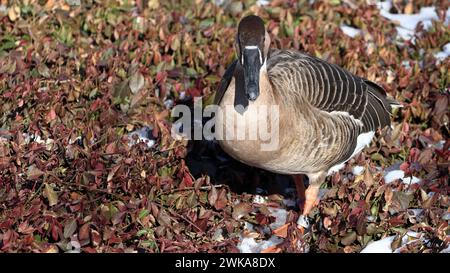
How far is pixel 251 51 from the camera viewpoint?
5371mm

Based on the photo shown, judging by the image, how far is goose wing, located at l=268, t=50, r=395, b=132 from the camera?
20.3 feet

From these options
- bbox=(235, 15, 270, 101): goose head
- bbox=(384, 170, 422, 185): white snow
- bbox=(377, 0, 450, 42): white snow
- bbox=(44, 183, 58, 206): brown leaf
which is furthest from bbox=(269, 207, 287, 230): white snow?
bbox=(377, 0, 450, 42): white snow

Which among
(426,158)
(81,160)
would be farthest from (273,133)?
(426,158)

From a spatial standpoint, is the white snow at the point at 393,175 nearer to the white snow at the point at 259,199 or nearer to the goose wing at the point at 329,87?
the goose wing at the point at 329,87

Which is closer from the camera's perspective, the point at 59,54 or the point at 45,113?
the point at 45,113

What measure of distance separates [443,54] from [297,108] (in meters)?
3.60

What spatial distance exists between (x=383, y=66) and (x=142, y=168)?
3.38m

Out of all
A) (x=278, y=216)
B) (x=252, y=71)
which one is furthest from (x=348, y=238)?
(x=252, y=71)

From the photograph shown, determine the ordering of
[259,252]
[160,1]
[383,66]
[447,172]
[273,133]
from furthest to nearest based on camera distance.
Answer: [160,1], [383,66], [447,172], [259,252], [273,133]

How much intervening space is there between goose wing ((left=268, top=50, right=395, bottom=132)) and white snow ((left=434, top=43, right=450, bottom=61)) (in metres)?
1.90

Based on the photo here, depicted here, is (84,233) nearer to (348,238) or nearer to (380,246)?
(348,238)

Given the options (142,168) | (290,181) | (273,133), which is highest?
(273,133)

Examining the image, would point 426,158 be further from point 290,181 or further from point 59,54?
point 59,54

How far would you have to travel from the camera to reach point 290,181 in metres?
7.33
